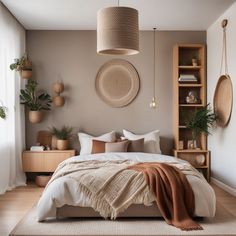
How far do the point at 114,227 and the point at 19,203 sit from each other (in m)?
1.76

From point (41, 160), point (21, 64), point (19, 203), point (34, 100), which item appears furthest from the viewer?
point (34, 100)

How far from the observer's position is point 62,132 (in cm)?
680

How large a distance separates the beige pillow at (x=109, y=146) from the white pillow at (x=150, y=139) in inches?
Result: 19.3

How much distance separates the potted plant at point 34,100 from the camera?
261 inches

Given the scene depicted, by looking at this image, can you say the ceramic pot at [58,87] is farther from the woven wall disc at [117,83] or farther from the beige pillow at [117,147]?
the beige pillow at [117,147]

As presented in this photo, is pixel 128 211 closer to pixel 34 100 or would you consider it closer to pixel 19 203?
pixel 19 203

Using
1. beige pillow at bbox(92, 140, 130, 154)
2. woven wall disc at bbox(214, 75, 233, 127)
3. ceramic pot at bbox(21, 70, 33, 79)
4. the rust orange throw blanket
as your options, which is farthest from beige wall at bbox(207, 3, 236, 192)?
ceramic pot at bbox(21, 70, 33, 79)

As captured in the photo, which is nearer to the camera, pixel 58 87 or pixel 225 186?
pixel 225 186

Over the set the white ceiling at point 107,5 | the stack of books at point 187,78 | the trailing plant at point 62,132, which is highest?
the white ceiling at point 107,5

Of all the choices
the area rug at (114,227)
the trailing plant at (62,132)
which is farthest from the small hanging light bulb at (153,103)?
the area rug at (114,227)

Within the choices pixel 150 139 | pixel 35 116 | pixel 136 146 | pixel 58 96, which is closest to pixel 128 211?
pixel 136 146

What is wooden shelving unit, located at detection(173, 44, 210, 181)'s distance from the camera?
668cm

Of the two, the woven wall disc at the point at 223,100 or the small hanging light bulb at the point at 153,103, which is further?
the small hanging light bulb at the point at 153,103

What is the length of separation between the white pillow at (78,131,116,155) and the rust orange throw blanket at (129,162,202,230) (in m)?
2.41
